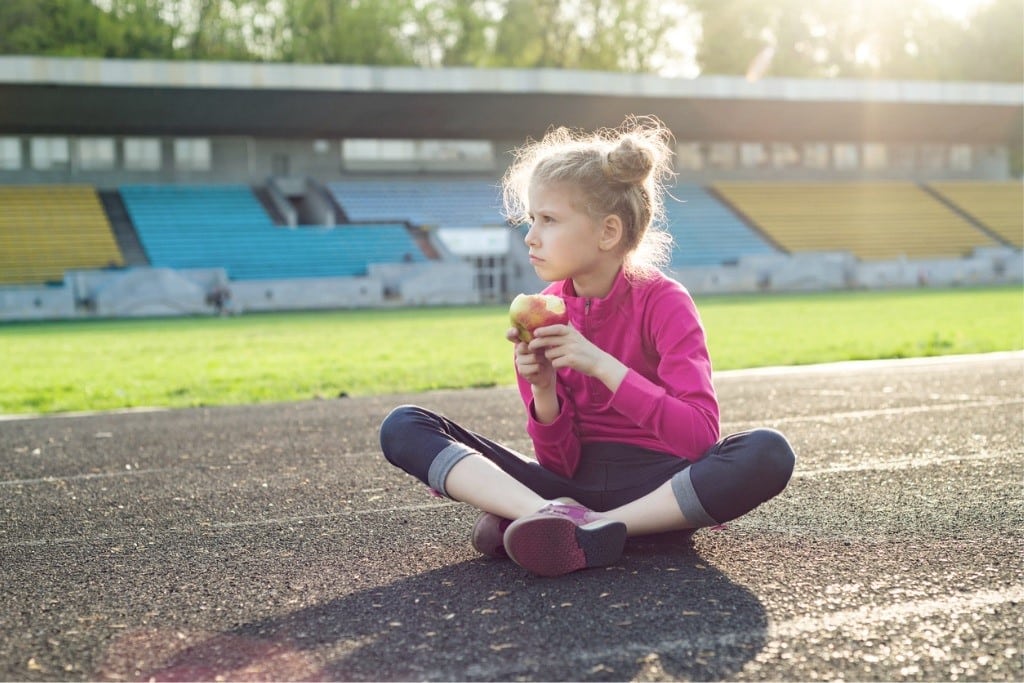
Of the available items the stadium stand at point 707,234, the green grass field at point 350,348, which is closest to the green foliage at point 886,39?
the stadium stand at point 707,234

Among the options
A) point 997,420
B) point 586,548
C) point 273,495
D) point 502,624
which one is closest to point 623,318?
point 586,548

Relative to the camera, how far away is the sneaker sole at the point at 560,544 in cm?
393

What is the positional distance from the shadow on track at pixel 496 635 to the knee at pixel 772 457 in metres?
0.37

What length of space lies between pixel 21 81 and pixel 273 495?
32.6 m

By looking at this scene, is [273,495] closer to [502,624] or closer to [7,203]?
[502,624]

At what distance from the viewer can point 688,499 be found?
414cm

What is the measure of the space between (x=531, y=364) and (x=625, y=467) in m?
0.61

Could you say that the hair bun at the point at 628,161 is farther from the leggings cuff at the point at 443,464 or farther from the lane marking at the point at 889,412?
the lane marking at the point at 889,412

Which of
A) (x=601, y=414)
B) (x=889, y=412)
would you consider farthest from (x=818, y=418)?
(x=601, y=414)

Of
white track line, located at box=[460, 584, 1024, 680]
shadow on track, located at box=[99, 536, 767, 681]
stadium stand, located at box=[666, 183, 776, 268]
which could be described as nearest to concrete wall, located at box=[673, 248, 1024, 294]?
stadium stand, located at box=[666, 183, 776, 268]

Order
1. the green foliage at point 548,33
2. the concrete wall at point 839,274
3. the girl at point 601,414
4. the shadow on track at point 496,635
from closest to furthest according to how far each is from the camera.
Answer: the shadow on track at point 496,635
the girl at point 601,414
the concrete wall at point 839,274
the green foliage at point 548,33

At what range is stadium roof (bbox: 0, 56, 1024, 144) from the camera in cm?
3666

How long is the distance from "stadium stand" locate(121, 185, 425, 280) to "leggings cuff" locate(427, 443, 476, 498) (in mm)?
30312

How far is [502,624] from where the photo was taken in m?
3.53
